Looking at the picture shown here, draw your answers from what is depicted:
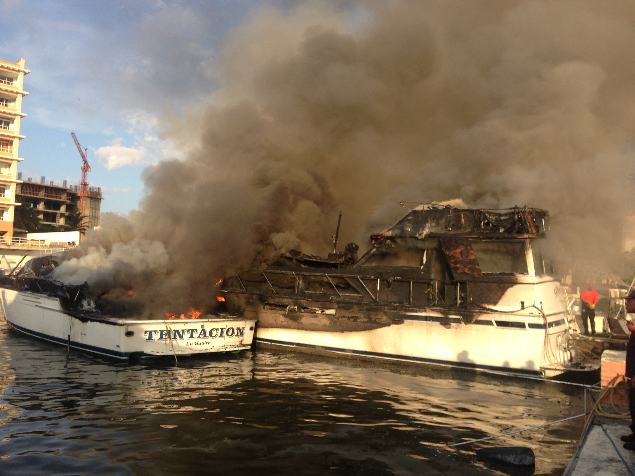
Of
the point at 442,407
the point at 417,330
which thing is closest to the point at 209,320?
the point at 417,330

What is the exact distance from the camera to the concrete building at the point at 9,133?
57.1 m

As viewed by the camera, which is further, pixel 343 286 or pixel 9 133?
pixel 9 133

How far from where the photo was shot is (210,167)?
71.1ft

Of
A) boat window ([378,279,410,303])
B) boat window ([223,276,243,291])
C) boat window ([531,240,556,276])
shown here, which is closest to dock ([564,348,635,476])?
boat window ([531,240,556,276])

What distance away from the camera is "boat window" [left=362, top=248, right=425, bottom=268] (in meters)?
15.6

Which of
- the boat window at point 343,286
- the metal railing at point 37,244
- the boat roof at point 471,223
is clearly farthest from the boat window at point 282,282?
the metal railing at point 37,244

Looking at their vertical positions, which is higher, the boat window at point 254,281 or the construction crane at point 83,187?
the construction crane at point 83,187

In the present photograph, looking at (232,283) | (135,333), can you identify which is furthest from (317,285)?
(135,333)

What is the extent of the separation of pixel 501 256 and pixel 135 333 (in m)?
11.1

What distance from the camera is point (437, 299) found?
1463 centimetres

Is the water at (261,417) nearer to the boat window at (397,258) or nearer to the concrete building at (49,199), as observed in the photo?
the boat window at (397,258)

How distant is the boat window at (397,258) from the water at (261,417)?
3461 mm

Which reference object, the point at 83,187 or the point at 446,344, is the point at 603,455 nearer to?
the point at 446,344

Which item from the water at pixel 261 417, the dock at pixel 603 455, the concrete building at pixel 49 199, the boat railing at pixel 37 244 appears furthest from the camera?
the concrete building at pixel 49 199
